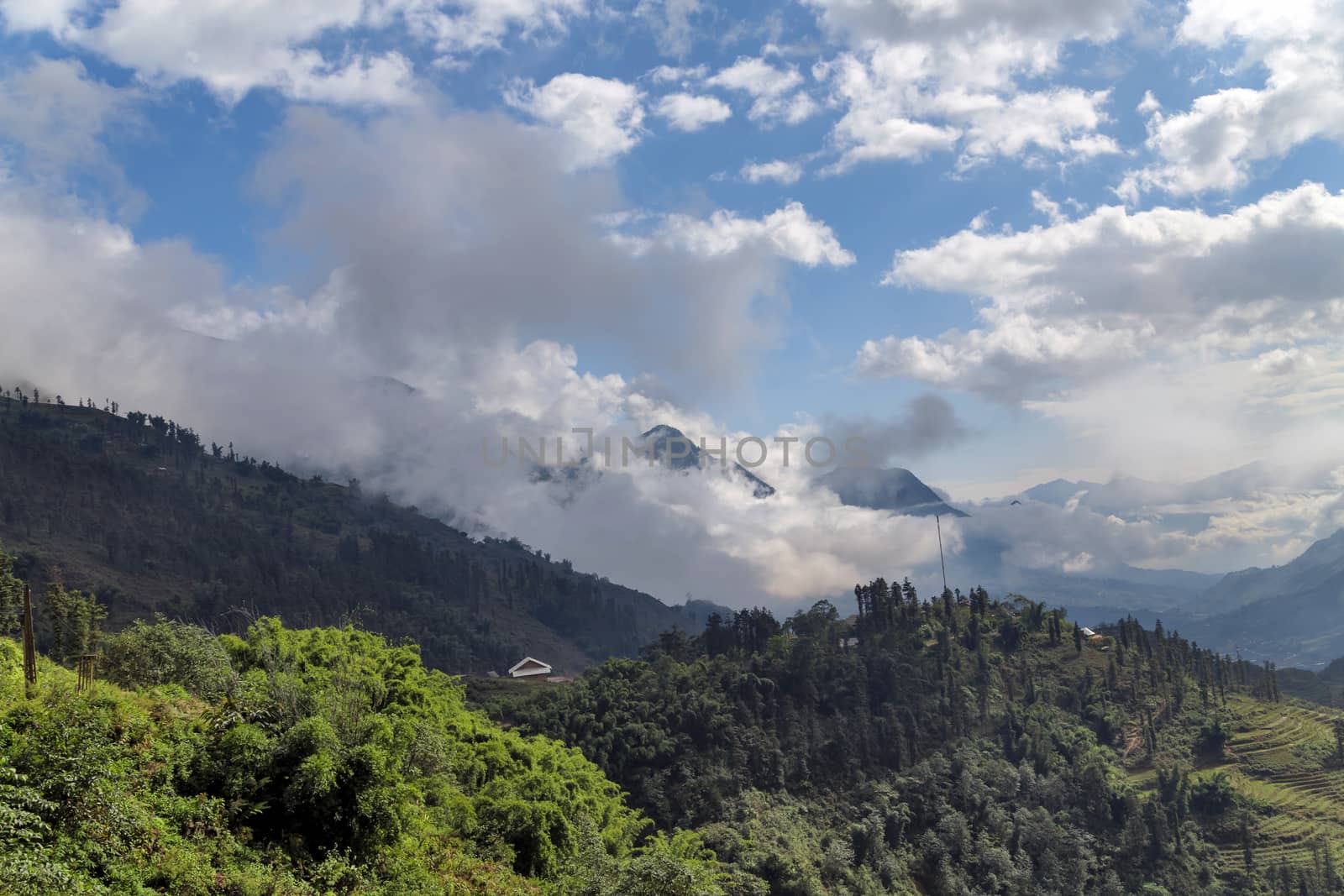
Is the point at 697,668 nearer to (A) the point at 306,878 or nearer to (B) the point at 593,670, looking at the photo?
(B) the point at 593,670

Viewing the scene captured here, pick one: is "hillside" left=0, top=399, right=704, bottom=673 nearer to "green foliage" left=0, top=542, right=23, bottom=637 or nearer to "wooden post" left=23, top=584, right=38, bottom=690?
"green foliage" left=0, top=542, right=23, bottom=637

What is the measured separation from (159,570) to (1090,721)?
15104 centimetres

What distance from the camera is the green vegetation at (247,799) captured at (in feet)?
61.8

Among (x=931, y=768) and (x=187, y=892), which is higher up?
(x=187, y=892)

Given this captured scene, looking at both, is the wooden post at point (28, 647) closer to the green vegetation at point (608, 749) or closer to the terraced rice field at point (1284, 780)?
the green vegetation at point (608, 749)

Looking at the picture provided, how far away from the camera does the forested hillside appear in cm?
7262

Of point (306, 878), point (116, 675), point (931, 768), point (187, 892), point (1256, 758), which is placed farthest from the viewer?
point (1256, 758)

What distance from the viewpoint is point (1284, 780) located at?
98062 mm

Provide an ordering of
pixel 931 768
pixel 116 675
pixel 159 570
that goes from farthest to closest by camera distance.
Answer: pixel 159 570 → pixel 931 768 → pixel 116 675

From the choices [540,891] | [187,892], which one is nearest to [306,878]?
[187,892]

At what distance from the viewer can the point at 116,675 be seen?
36.7m

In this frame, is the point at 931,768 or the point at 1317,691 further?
the point at 1317,691

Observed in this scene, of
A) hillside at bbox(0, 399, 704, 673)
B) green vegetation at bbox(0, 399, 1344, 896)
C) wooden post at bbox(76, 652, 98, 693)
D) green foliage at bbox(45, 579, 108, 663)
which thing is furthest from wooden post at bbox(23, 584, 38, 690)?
hillside at bbox(0, 399, 704, 673)

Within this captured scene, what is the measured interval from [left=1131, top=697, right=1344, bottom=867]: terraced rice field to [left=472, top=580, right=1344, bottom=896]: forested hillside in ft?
1.03
